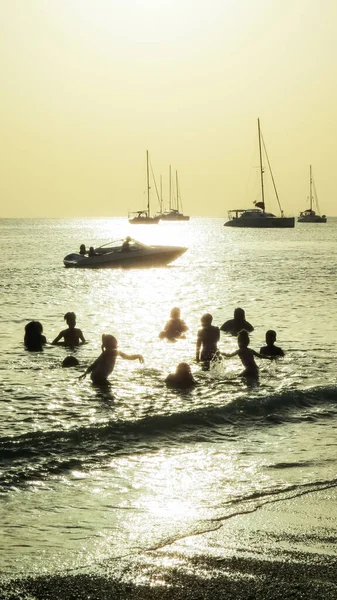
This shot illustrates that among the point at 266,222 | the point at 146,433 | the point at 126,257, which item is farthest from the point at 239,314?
the point at 266,222

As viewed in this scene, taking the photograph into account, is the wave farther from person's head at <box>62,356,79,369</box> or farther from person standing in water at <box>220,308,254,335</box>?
person standing in water at <box>220,308,254,335</box>

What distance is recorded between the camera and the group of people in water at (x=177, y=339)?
58.8 ft

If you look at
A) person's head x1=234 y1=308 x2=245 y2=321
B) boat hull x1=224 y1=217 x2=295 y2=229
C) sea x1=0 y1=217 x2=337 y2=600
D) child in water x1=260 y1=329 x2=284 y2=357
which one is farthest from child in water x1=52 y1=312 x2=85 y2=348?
boat hull x1=224 y1=217 x2=295 y2=229

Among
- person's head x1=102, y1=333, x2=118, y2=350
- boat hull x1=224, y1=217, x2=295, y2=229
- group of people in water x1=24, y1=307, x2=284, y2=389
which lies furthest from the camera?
boat hull x1=224, y1=217, x2=295, y2=229

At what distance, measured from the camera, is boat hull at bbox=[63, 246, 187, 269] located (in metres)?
59.4

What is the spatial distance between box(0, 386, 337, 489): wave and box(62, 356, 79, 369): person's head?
595cm

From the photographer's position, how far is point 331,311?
118 feet

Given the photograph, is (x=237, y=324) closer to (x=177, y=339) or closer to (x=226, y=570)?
(x=177, y=339)

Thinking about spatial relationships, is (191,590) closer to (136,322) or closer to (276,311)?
(136,322)

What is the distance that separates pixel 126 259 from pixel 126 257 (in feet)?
1.20

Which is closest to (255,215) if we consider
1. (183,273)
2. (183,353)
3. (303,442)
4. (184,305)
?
(183,273)

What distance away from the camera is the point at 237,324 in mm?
25594

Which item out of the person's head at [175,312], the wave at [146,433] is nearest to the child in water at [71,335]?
the person's head at [175,312]

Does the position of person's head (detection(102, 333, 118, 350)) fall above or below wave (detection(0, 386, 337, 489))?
above
